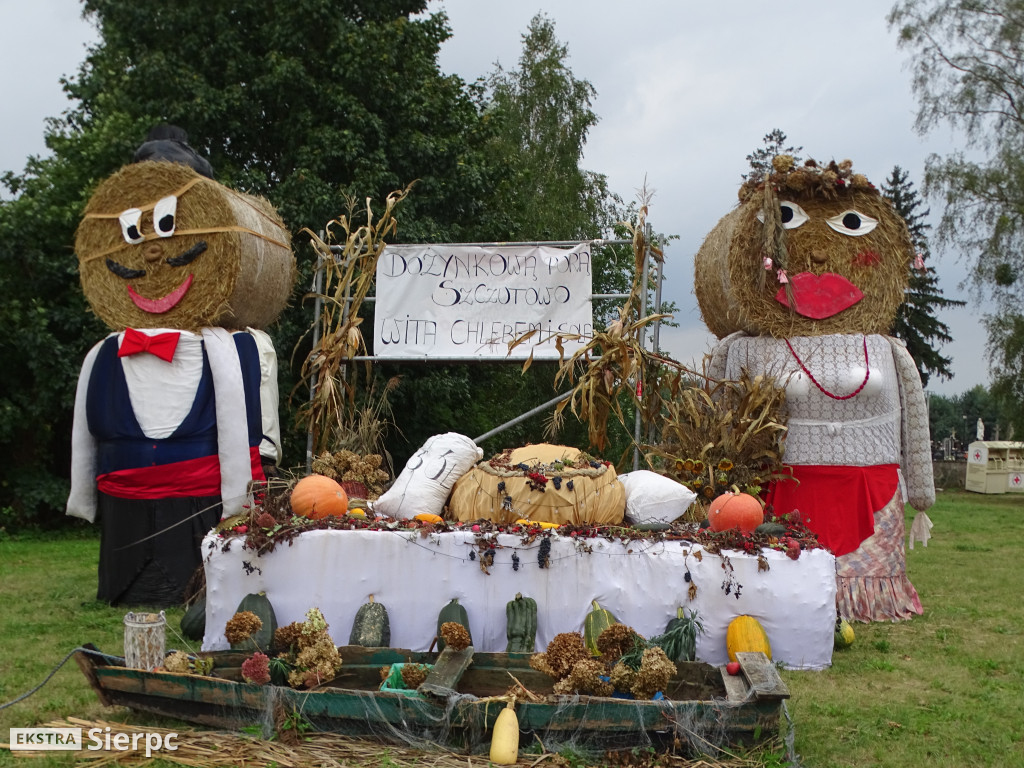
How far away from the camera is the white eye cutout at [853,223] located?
5891 mm

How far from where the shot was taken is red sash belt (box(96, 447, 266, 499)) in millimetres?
6000

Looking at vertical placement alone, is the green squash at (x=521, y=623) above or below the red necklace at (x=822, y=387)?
below

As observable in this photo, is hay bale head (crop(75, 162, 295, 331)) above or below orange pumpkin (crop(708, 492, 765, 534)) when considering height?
above

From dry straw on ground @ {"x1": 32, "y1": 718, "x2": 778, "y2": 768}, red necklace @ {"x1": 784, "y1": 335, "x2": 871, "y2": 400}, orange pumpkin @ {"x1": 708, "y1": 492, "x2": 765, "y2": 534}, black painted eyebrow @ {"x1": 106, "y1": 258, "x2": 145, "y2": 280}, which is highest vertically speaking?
black painted eyebrow @ {"x1": 106, "y1": 258, "x2": 145, "y2": 280}

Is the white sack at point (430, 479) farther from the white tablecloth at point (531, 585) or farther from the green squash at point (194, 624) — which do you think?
the green squash at point (194, 624)

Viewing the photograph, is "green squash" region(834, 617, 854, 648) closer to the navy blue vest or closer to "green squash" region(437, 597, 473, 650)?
"green squash" region(437, 597, 473, 650)

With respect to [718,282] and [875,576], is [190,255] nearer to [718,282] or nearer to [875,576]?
→ [718,282]

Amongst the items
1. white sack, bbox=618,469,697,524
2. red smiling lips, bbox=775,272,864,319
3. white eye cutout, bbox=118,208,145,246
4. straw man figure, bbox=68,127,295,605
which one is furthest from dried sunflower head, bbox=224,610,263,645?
red smiling lips, bbox=775,272,864,319

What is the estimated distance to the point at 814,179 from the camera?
230 inches

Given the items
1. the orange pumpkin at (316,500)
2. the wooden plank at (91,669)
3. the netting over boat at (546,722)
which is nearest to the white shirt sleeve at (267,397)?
the orange pumpkin at (316,500)

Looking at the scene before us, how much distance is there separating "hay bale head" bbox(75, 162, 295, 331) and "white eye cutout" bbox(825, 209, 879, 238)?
365 cm

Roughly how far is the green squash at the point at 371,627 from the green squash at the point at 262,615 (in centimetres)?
36

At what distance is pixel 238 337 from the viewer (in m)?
6.32

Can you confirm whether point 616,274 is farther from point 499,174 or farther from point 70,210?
point 70,210
